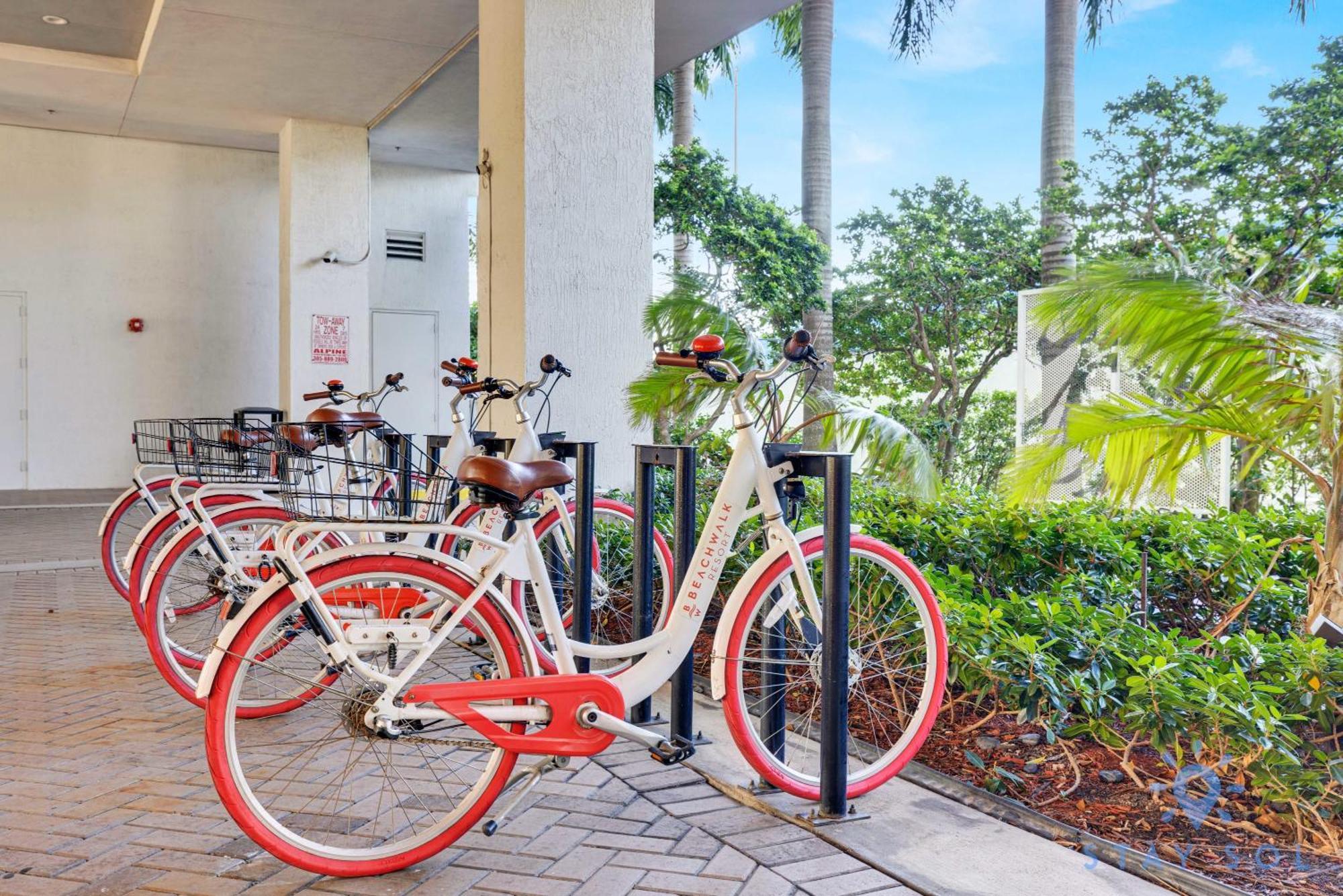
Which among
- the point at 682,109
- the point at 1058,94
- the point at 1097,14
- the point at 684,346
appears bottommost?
the point at 684,346

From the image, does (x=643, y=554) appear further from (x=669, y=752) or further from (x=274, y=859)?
(x=274, y=859)

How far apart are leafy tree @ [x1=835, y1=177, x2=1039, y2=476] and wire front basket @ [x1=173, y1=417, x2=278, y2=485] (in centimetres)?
857

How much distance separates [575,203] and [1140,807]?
3.95 m

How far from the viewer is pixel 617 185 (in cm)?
552

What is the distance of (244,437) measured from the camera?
150 inches

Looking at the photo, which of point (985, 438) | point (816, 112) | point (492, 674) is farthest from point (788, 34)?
point (492, 674)

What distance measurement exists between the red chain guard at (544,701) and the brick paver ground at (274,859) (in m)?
0.26

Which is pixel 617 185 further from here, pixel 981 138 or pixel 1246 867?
pixel 981 138

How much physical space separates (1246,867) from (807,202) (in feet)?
35.0

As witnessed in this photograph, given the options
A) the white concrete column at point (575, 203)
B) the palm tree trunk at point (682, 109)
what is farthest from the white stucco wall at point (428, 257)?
the white concrete column at point (575, 203)

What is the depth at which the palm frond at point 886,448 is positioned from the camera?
4.27 meters

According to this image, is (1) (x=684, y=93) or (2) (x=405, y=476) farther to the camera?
(1) (x=684, y=93)

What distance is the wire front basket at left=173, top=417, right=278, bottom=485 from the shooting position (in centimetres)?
347

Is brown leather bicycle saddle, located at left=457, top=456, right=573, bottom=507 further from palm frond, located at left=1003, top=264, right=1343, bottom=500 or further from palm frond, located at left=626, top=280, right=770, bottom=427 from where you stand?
palm frond, located at left=626, top=280, right=770, bottom=427
